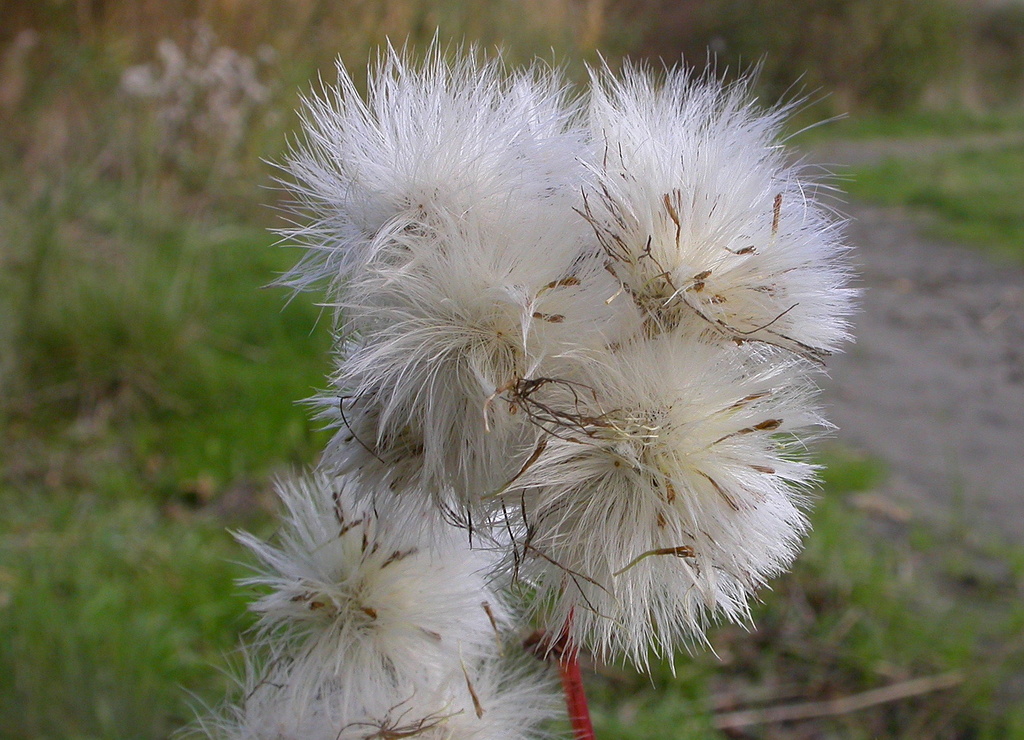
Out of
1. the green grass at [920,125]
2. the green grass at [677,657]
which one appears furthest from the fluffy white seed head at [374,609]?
the green grass at [920,125]

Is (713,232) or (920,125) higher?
(920,125)

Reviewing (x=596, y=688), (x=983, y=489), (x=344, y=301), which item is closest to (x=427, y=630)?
(x=344, y=301)

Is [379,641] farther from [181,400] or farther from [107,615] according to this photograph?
[181,400]

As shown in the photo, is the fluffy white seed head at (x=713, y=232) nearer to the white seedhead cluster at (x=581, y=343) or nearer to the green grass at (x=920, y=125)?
the white seedhead cluster at (x=581, y=343)

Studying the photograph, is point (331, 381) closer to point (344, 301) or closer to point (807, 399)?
point (344, 301)

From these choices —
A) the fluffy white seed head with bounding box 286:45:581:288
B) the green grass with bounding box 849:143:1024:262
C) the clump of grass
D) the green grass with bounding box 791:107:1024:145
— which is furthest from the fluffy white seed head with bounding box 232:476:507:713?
the green grass with bounding box 791:107:1024:145

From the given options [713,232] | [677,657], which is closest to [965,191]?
[677,657]

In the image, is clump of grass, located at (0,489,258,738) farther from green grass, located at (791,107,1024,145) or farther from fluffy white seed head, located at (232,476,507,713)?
green grass, located at (791,107,1024,145)
